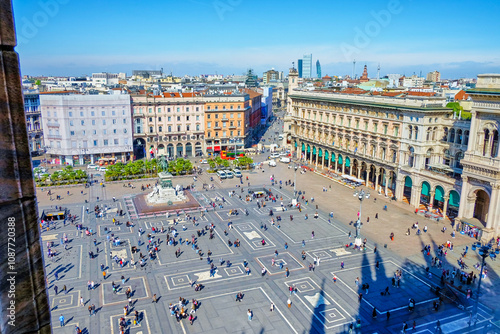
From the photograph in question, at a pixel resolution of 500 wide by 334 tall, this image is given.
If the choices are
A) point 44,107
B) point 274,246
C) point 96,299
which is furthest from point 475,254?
point 44,107

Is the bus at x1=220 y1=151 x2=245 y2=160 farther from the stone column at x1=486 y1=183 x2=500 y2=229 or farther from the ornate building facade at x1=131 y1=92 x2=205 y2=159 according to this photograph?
the stone column at x1=486 y1=183 x2=500 y2=229

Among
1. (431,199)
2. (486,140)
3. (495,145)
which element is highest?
(486,140)

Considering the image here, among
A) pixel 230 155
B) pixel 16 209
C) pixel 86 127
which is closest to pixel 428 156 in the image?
pixel 230 155

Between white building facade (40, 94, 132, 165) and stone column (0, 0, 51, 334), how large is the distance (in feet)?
279

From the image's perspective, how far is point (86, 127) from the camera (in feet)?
276

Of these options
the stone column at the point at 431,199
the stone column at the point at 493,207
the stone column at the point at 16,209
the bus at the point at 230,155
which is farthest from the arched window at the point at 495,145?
the bus at the point at 230,155

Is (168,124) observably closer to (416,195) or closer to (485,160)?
(416,195)

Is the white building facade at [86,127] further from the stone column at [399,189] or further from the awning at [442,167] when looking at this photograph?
the awning at [442,167]

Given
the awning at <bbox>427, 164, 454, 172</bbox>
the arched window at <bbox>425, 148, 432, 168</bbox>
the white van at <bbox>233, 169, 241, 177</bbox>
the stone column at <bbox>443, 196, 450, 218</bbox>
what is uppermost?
the arched window at <bbox>425, 148, 432, 168</bbox>

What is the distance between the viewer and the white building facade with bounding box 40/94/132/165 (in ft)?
269

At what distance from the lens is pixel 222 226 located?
51.3 meters

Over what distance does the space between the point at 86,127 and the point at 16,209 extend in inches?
3389

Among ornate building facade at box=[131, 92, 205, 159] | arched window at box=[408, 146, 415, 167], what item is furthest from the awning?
ornate building facade at box=[131, 92, 205, 159]

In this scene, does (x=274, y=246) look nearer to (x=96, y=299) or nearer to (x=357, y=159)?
(x=96, y=299)
